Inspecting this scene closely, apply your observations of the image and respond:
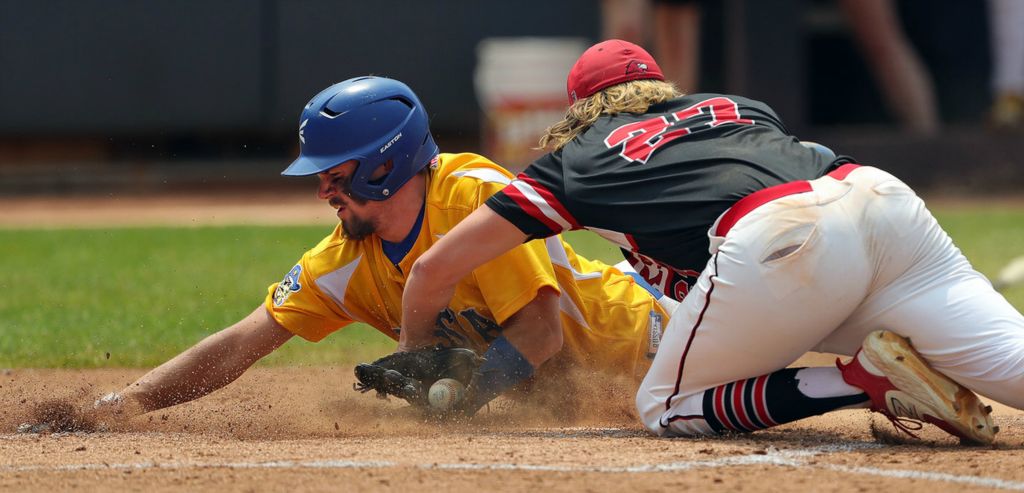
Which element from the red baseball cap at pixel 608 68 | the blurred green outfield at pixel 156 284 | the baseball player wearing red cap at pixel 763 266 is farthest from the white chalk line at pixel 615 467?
the blurred green outfield at pixel 156 284

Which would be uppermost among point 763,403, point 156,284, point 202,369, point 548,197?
point 548,197

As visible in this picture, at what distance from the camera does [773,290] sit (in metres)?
3.64

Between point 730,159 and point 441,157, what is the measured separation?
1109 millimetres

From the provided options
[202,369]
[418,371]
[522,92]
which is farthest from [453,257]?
[522,92]

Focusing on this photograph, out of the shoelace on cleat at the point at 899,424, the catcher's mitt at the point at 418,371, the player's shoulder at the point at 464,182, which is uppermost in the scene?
the player's shoulder at the point at 464,182

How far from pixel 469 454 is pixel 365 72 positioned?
1097 cm

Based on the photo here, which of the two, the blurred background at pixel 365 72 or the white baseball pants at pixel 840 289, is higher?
the white baseball pants at pixel 840 289

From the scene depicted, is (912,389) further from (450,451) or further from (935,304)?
(450,451)

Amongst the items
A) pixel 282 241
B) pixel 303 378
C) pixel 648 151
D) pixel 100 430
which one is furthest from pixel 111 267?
pixel 648 151

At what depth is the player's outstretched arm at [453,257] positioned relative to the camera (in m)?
3.87

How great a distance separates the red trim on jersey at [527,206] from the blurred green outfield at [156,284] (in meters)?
2.27

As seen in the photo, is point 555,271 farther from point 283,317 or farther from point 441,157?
point 283,317

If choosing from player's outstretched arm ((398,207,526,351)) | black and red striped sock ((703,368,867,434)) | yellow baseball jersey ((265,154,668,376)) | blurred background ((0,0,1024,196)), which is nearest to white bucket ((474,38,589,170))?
blurred background ((0,0,1024,196))

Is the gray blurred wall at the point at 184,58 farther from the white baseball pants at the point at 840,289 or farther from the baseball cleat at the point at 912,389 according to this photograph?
the baseball cleat at the point at 912,389
